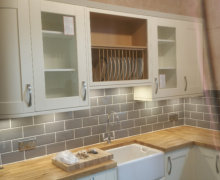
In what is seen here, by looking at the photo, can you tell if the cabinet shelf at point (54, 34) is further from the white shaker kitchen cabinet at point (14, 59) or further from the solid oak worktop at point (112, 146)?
the solid oak worktop at point (112, 146)

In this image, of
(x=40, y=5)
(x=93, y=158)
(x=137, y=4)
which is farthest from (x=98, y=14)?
(x=93, y=158)

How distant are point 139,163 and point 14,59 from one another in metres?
1.23

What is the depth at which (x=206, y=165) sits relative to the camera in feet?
6.79

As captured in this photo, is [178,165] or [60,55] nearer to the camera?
[60,55]

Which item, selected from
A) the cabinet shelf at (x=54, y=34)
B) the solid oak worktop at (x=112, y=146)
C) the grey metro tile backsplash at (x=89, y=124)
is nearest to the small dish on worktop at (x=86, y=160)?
the solid oak worktop at (x=112, y=146)

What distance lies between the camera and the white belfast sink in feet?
5.69

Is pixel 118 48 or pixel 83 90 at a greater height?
pixel 118 48

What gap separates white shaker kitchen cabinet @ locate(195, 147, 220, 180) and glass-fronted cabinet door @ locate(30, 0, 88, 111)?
1.21 metres

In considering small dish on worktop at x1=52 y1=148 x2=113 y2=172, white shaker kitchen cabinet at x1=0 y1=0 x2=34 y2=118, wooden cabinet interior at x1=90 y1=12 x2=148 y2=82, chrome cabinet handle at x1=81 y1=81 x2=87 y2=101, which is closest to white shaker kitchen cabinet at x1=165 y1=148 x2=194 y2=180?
small dish on worktop at x1=52 y1=148 x2=113 y2=172

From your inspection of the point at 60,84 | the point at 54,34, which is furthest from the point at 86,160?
the point at 54,34

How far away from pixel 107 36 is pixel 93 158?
117 centimetres

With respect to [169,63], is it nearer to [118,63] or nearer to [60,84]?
[118,63]

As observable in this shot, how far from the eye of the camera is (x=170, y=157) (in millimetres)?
2012

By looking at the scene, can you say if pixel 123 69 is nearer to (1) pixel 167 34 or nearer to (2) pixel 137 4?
(1) pixel 167 34
